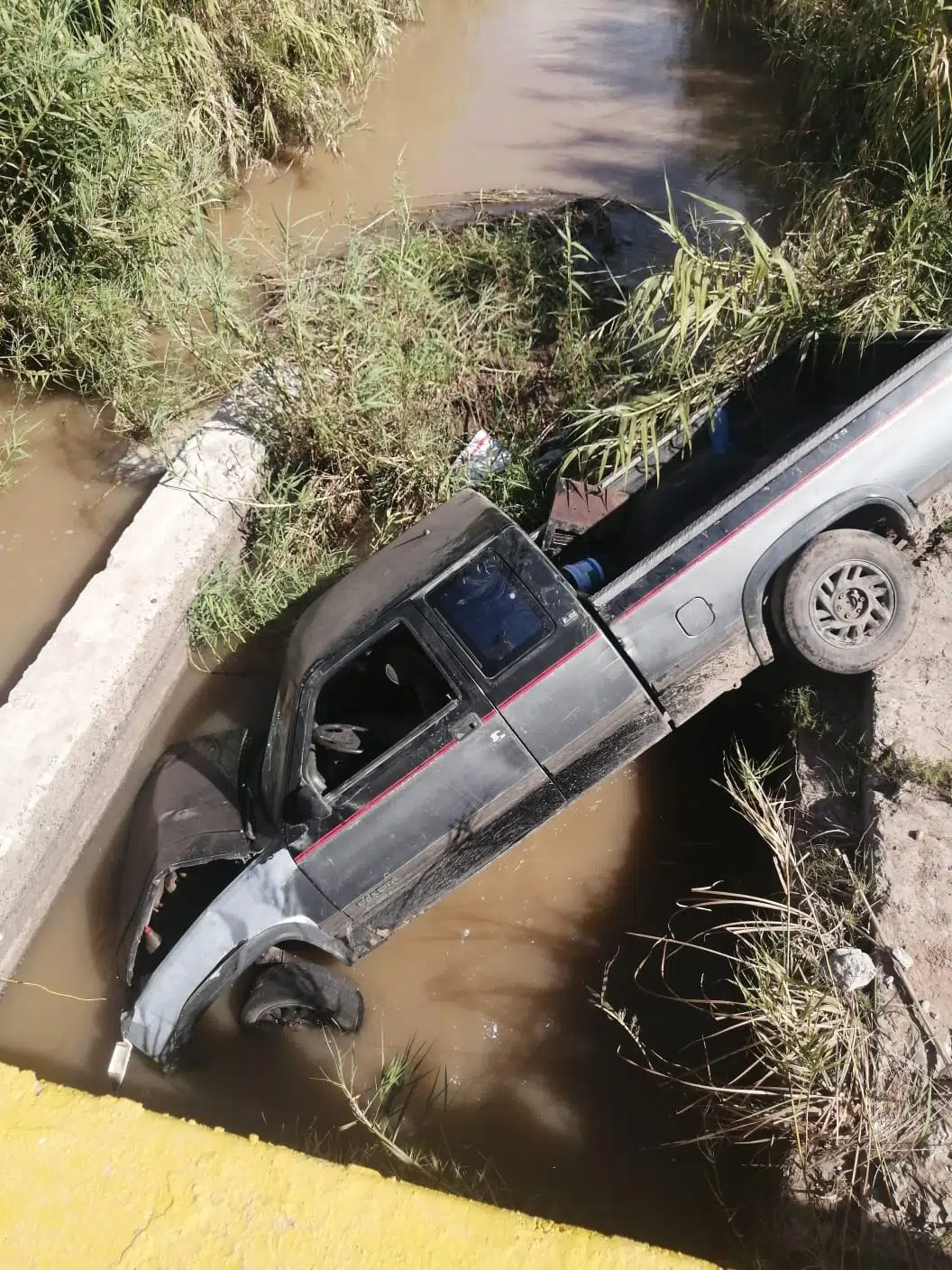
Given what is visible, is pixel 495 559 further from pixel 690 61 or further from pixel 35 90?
pixel 690 61

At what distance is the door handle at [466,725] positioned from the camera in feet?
10.5

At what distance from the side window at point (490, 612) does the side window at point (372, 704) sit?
0.18m

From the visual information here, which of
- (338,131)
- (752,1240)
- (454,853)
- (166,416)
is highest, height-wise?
(338,131)

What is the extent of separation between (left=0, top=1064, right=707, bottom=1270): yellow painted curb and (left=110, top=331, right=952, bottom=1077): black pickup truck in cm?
109

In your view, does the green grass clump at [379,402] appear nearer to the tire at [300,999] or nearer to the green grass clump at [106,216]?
the green grass clump at [106,216]

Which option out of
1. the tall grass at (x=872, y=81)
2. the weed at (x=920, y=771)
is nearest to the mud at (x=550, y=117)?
the tall grass at (x=872, y=81)

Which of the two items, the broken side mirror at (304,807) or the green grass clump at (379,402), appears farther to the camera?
the green grass clump at (379,402)

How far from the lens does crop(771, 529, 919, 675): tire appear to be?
3.27 metres

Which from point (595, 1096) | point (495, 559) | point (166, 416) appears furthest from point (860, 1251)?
point (166, 416)

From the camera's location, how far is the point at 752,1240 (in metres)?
2.72

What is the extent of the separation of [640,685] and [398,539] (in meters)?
1.32

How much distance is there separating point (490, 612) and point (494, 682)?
0.28 m

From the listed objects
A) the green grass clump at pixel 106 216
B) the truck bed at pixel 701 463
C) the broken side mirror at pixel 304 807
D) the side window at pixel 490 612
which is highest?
the green grass clump at pixel 106 216

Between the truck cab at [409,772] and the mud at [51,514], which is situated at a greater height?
the mud at [51,514]
